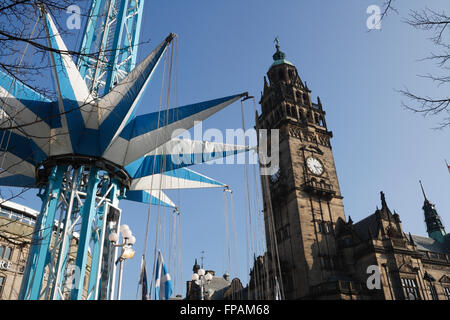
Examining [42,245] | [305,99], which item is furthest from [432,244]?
[42,245]

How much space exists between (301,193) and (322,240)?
599 cm

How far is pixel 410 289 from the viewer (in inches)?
1511

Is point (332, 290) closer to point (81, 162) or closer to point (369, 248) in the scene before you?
point (369, 248)

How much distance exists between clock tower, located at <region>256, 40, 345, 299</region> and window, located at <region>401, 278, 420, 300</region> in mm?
7060

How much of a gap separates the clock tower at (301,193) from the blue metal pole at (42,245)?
22.7 metres

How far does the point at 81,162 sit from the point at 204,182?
25.9ft

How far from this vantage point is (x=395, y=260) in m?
39.4

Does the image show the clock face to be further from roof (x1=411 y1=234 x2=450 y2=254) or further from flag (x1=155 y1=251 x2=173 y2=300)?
flag (x1=155 y1=251 x2=173 y2=300)

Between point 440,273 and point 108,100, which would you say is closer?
point 108,100

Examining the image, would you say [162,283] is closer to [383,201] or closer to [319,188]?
[319,188]

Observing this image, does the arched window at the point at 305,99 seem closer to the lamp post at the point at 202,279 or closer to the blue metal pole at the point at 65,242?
the lamp post at the point at 202,279

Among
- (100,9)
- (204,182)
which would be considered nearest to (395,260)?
(204,182)

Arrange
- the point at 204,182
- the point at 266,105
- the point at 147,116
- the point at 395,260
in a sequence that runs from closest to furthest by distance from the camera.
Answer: the point at 147,116, the point at 204,182, the point at 395,260, the point at 266,105

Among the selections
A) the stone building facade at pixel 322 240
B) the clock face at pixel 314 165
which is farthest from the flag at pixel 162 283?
the clock face at pixel 314 165
